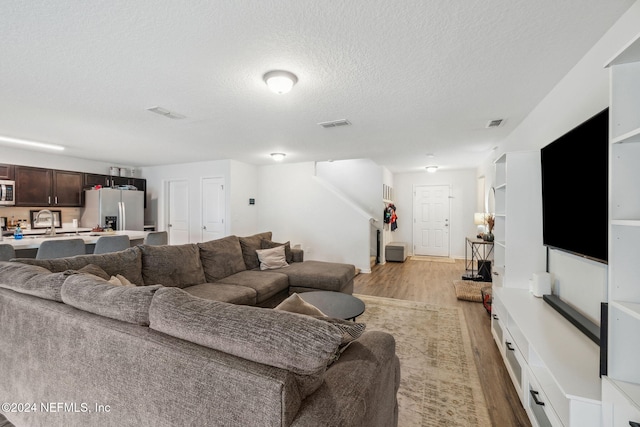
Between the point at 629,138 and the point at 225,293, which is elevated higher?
the point at 629,138

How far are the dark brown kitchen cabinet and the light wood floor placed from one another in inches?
245

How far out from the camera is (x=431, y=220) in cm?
752

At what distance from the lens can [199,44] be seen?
180 centimetres

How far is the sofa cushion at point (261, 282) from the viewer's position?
2994 millimetres

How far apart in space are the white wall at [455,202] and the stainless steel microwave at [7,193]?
8060mm

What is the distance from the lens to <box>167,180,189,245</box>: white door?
6391 mm

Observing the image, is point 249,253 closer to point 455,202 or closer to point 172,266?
point 172,266

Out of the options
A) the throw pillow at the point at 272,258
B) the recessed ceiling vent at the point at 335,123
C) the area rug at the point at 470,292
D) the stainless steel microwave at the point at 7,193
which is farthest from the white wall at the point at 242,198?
the area rug at the point at 470,292

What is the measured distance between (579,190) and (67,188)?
7.68 meters

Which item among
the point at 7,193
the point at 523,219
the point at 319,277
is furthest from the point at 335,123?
the point at 7,193

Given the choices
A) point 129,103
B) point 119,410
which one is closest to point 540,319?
point 119,410

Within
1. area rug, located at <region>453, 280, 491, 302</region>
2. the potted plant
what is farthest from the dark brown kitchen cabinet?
the potted plant

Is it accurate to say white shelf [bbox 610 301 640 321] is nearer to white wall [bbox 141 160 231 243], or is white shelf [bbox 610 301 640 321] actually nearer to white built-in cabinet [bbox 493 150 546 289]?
white built-in cabinet [bbox 493 150 546 289]

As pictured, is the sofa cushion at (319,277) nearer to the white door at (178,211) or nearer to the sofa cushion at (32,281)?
the sofa cushion at (32,281)
